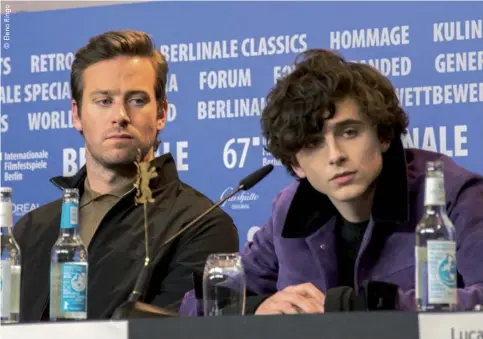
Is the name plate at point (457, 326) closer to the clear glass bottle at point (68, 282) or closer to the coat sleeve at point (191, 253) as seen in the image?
the clear glass bottle at point (68, 282)

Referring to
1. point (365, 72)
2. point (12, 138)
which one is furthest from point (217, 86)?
point (365, 72)

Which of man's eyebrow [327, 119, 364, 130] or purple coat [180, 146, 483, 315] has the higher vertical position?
man's eyebrow [327, 119, 364, 130]

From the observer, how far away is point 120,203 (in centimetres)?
291

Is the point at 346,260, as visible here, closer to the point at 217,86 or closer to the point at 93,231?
the point at 93,231

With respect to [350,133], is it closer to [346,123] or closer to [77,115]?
[346,123]

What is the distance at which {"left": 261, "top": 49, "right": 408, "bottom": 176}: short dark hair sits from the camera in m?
2.29

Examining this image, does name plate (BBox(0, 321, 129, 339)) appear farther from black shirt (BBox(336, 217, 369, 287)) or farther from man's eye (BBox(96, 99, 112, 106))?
man's eye (BBox(96, 99, 112, 106))

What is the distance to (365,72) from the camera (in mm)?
2404

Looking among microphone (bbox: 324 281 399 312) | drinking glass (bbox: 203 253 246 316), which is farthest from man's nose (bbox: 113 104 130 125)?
microphone (bbox: 324 281 399 312)

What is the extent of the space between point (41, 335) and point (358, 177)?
0.81m

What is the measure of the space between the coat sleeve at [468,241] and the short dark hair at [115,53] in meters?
1.13

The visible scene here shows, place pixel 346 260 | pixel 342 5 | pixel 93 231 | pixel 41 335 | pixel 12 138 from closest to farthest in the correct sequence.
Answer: pixel 41 335, pixel 346 260, pixel 93 231, pixel 342 5, pixel 12 138

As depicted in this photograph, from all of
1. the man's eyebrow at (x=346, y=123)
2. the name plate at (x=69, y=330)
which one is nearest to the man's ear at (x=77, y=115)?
the man's eyebrow at (x=346, y=123)

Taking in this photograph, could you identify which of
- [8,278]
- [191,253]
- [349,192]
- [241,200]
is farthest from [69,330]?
[241,200]
